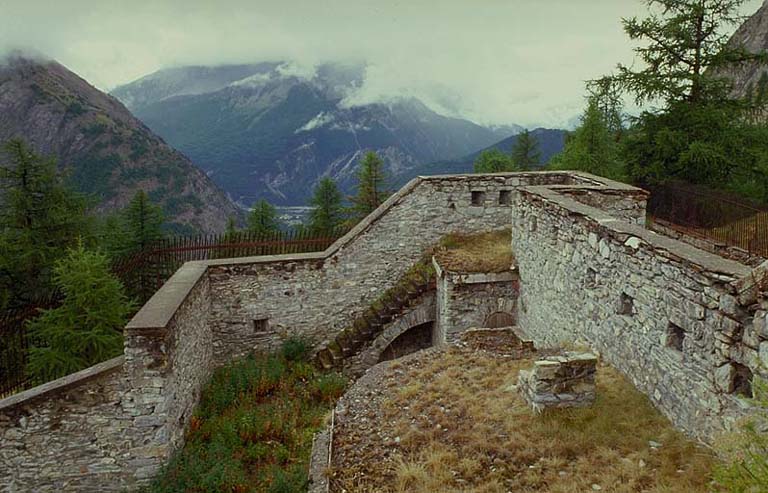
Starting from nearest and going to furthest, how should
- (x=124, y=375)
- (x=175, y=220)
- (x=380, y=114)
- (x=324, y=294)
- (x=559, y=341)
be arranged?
(x=124, y=375), (x=559, y=341), (x=324, y=294), (x=175, y=220), (x=380, y=114)

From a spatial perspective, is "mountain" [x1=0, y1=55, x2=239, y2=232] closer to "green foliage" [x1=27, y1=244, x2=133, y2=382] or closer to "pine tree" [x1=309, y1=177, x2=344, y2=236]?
"pine tree" [x1=309, y1=177, x2=344, y2=236]

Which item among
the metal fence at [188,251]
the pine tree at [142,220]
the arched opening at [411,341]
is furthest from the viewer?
the pine tree at [142,220]

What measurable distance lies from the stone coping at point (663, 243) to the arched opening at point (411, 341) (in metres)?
5.50

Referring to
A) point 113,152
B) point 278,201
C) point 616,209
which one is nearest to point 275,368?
point 616,209

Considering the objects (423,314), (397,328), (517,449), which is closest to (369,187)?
(423,314)

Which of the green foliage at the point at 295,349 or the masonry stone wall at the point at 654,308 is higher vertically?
the masonry stone wall at the point at 654,308

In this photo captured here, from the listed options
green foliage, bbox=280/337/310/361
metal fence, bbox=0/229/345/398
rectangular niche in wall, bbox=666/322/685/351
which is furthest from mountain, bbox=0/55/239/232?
rectangular niche in wall, bbox=666/322/685/351

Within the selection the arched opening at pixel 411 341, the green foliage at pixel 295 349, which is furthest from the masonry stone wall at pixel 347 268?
the arched opening at pixel 411 341

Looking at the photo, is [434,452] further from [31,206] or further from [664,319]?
[31,206]

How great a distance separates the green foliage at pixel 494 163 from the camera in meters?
36.7

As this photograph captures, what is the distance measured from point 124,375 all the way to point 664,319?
7.82 metres

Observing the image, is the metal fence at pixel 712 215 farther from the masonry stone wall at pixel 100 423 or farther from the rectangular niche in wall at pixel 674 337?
the masonry stone wall at pixel 100 423

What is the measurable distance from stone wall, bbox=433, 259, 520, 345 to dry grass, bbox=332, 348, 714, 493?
430 centimetres

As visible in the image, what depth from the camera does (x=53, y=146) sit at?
9075 cm
